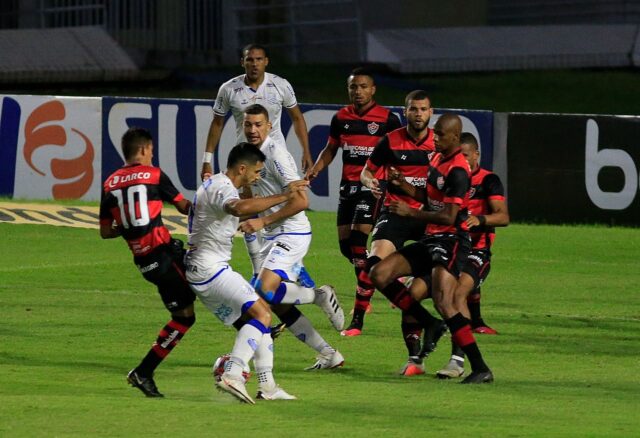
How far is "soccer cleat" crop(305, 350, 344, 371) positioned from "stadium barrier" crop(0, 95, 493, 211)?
11.4 meters

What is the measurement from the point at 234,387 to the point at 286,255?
2.15 m

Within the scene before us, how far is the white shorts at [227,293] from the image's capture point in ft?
32.3

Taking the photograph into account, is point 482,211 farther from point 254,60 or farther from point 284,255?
point 254,60

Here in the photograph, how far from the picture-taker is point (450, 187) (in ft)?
35.5

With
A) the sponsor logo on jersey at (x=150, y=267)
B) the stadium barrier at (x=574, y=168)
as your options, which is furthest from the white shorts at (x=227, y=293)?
the stadium barrier at (x=574, y=168)

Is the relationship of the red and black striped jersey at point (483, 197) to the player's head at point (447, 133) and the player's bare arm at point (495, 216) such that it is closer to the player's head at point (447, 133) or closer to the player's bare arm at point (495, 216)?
the player's bare arm at point (495, 216)

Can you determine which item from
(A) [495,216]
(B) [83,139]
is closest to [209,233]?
(A) [495,216]

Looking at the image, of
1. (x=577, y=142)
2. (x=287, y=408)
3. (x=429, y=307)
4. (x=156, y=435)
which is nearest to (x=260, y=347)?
(x=287, y=408)

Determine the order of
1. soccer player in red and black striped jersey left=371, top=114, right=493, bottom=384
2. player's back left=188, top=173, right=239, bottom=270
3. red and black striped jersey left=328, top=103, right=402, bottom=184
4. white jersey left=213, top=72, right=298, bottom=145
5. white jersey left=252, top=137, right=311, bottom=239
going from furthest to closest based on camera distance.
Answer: white jersey left=213, top=72, right=298, bottom=145 < red and black striped jersey left=328, top=103, right=402, bottom=184 < white jersey left=252, top=137, right=311, bottom=239 < soccer player in red and black striped jersey left=371, top=114, right=493, bottom=384 < player's back left=188, top=173, right=239, bottom=270

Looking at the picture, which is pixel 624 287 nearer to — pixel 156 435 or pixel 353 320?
pixel 353 320

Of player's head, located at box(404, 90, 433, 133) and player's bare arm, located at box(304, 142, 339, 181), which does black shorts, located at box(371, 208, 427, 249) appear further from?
player's bare arm, located at box(304, 142, 339, 181)

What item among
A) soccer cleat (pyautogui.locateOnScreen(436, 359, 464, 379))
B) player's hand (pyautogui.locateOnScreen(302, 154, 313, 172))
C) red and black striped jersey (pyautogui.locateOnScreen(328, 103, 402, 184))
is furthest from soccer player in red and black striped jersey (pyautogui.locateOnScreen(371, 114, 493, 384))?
player's hand (pyautogui.locateOnScreen(302, 154, 313, 172))

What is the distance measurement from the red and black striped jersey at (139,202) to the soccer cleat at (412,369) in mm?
2047

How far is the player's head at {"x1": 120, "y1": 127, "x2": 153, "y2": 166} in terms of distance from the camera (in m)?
10.3
